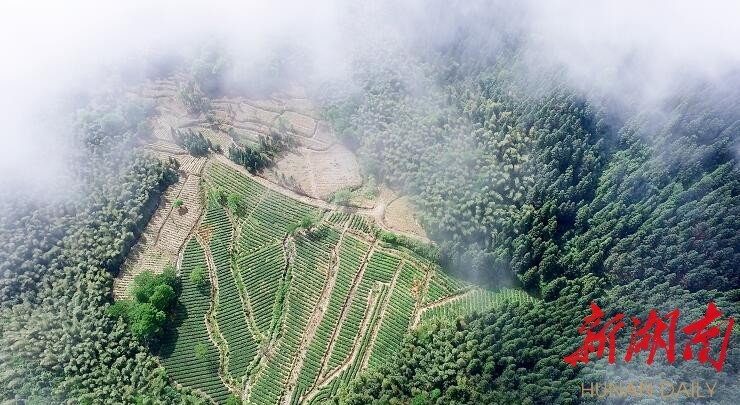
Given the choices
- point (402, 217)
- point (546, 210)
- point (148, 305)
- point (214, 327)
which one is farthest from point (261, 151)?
point (546, 210)

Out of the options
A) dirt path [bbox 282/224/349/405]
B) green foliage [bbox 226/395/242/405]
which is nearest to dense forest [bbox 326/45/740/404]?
dirt path [bbox 282/224/349/405]

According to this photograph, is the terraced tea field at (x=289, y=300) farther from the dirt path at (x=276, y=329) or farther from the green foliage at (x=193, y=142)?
the green foliage at (x=193, y=142)

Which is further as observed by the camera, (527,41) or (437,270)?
(527,41)

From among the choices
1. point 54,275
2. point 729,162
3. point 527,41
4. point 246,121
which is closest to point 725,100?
point 729,162

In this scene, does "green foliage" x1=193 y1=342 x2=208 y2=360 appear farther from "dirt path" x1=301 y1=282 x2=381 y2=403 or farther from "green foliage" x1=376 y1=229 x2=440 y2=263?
"green foliage" x1=376 y1=229 x2=440 y2=263

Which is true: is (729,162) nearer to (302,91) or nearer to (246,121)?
(302,91)

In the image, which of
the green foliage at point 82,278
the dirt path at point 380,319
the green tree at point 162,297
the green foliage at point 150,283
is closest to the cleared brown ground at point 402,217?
the dirt path at point 380,319
